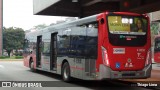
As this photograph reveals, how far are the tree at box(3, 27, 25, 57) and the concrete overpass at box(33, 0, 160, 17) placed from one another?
222 feet

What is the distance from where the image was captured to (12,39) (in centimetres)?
9969

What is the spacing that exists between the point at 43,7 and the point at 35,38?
572cm

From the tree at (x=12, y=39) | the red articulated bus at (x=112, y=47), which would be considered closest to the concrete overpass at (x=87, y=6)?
the red articulated bus at (x=112, y=47)

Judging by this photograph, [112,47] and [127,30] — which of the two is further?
[127,30]

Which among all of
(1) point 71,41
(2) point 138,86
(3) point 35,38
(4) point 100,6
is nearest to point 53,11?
(4) point 100,6

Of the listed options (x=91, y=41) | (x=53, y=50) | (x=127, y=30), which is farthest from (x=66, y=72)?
(x=127, y=30)

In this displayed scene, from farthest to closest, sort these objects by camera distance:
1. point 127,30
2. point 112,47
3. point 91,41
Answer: point 91,41 < point 127,30 < point 112,47

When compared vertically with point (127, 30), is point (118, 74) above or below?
Answer: below

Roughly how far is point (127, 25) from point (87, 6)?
14.7m

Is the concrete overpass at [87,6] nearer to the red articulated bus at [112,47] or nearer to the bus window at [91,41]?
the red articulated bus at [112,47]

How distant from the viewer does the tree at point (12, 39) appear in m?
98.0

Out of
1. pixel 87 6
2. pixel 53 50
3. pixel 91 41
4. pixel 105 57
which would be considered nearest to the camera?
pixel 105 57

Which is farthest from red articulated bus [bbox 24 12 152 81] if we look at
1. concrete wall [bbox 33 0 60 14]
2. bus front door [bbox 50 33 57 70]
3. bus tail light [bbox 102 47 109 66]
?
concrete wall [bbox 33 0 60 14]

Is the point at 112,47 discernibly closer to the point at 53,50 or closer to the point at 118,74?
the point at 118,74
